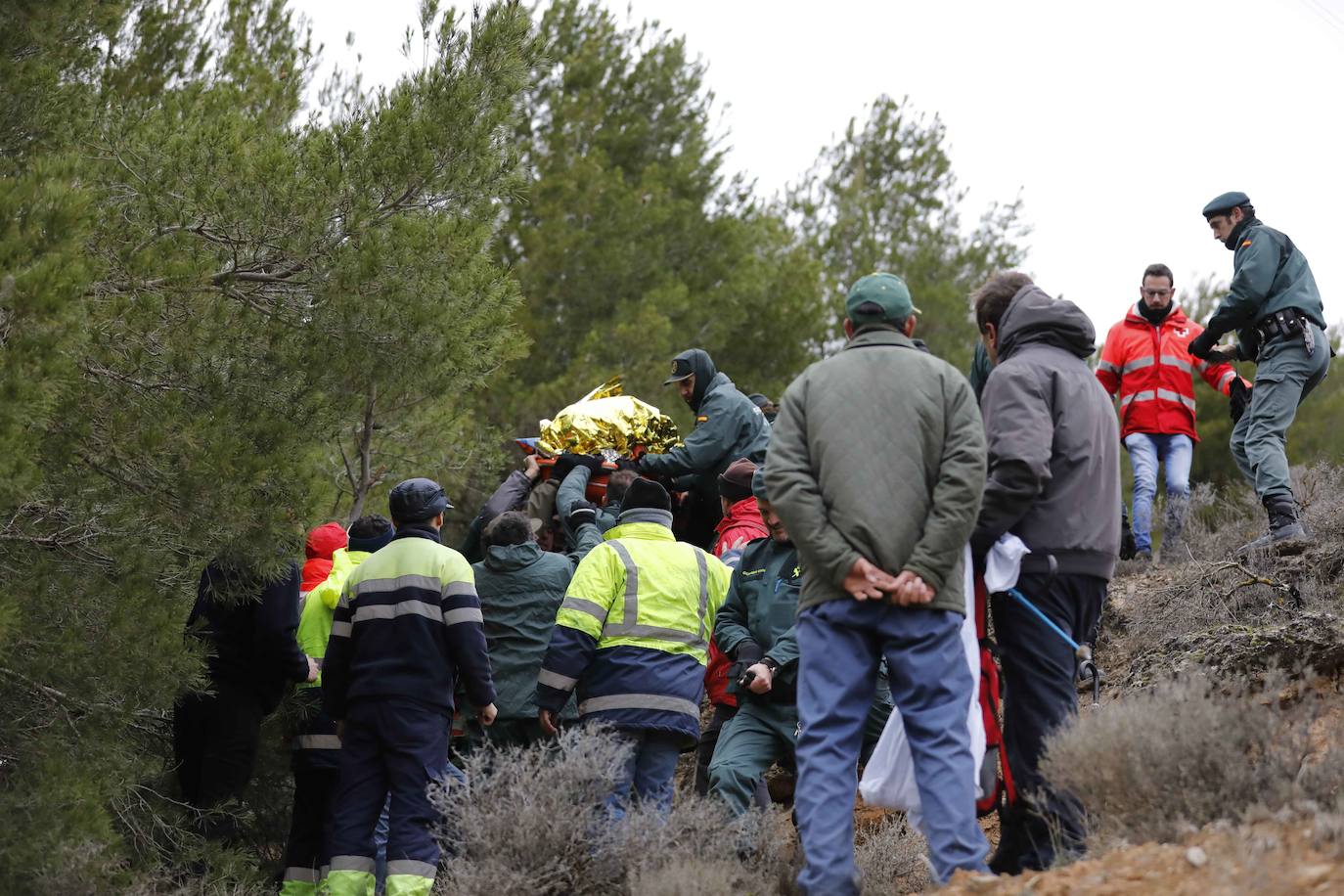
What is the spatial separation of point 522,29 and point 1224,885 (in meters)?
5.77

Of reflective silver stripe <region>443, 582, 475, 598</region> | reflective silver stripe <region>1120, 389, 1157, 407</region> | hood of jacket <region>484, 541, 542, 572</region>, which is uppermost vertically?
reflective silver stripe <region>1120, 389, 1157, 407</region>

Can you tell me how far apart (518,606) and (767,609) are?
1.49 metres

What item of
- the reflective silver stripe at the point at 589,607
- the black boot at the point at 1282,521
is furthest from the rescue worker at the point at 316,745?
the black boot at the point at 1282,521

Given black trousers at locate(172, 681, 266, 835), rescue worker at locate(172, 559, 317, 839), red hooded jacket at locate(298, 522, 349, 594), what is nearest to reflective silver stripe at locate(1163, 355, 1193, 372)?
red hooded jacket at locate(298, 522, 349, 594)

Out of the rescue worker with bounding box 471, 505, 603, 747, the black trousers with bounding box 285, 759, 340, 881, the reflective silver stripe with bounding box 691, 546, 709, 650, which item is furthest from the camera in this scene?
the rescue worker with bounding box 471, 505, 603, 747

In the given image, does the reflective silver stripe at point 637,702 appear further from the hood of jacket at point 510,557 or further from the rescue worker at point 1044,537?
the rescue worker at point 1044,537

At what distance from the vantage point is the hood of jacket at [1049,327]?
5.17 meters

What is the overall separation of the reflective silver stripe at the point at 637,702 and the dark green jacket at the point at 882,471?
63.8 inches

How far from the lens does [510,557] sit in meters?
7.02

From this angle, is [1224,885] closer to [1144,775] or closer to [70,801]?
[1144,775]

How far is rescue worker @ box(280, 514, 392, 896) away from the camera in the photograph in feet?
22.5

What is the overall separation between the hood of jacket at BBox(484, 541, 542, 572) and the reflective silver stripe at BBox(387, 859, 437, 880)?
5.17ft

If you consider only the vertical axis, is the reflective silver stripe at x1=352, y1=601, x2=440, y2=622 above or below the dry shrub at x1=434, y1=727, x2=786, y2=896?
above

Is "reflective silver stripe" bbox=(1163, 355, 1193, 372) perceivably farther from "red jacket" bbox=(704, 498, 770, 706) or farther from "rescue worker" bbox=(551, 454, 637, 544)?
"rescue worker" bbox=(551, 454, 637, 544)
